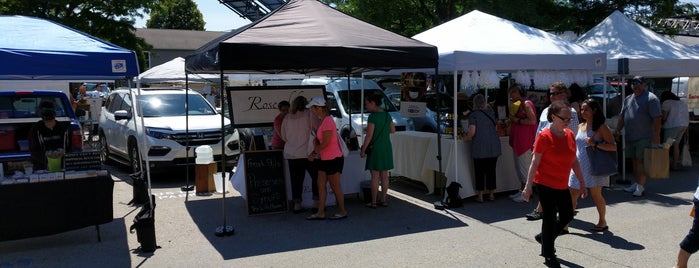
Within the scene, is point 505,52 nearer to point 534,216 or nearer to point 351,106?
point 534,216

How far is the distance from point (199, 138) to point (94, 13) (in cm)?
1346

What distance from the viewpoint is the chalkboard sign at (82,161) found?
6469 millimetres

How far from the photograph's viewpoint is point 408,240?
645 centimetres

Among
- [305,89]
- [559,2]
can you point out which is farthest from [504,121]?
[559,2]

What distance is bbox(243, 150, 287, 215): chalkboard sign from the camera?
7.67 m

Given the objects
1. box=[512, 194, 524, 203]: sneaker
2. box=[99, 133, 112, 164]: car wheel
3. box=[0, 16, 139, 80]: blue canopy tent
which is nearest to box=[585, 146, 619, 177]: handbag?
box=[512, 194, 524, 203]: sneaker

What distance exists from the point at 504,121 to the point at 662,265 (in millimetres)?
4009

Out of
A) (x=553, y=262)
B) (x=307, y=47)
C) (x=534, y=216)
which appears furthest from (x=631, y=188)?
(x=307, y=47)

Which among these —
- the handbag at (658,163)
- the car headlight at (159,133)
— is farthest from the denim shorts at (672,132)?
the car headlight at (159,133)

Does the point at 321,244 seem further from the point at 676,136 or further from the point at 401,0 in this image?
the point at 401,0

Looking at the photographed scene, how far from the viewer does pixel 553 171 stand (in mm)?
5219

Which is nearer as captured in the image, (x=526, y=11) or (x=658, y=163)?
(x=658, y=163)

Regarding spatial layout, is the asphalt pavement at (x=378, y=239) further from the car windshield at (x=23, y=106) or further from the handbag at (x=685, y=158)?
the handbag at (x=685, y=158)

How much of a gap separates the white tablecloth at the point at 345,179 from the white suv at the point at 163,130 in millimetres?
1726
